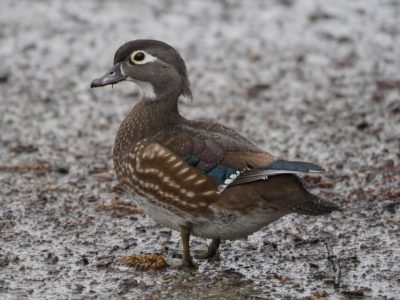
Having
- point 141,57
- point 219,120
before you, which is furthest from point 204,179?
point 219,120

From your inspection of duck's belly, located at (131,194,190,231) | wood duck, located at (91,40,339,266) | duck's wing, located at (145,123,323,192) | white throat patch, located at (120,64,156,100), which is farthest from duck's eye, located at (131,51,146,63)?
duck's belly, located at (131,194,190,231)

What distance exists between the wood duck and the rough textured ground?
0.41 meters

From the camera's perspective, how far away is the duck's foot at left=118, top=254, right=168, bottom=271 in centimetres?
621

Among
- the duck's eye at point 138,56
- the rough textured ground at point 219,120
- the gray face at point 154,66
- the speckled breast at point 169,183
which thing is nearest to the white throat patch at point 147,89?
the gray face at point 154,66

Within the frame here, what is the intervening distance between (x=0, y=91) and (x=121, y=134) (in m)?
4.00

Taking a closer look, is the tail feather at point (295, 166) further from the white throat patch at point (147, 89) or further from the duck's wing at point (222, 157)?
the white throat patch at point (147, 89)

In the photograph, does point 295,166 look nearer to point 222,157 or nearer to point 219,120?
point 222,157

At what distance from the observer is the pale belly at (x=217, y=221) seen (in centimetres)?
601

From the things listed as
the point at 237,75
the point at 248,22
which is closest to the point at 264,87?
the point at 237,75

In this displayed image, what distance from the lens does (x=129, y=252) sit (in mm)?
6570

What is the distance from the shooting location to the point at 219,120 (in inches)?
382

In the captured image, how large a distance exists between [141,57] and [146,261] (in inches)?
61.4

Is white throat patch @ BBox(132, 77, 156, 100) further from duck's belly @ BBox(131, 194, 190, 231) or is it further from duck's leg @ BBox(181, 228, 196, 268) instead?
duck's leg @ BBox(181, 228, 196, 268)

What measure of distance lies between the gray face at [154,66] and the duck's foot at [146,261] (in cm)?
125
